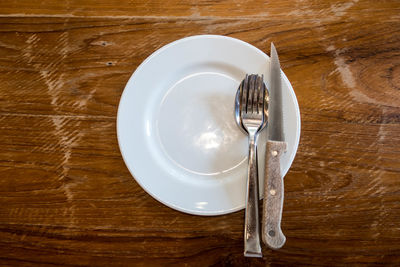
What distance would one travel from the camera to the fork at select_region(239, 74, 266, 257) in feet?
1.78

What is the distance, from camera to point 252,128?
0.58m

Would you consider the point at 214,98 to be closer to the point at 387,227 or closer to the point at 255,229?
the point at 255,229

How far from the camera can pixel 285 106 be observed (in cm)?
56

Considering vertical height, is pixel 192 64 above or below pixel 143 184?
above

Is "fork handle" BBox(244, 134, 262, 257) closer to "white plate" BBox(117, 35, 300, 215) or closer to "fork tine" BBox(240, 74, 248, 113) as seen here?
"white plate" BBox(117, 35, 300, 215)

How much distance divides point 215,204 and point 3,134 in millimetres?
470

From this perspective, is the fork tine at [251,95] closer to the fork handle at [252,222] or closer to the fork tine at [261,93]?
the fork tine at [261,93]

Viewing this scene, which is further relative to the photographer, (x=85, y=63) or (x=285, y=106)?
(x=85, y=63)

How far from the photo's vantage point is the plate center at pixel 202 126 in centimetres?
59

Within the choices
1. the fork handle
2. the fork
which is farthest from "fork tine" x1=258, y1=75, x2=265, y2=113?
the fork handle

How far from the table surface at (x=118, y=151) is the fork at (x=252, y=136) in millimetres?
52

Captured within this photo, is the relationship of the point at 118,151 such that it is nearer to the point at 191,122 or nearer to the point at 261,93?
the point at 191,122

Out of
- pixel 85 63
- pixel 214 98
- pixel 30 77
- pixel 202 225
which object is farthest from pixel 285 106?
pixel 30 77

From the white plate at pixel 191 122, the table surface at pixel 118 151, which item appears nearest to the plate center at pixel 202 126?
the white plate at pixel 191 122
